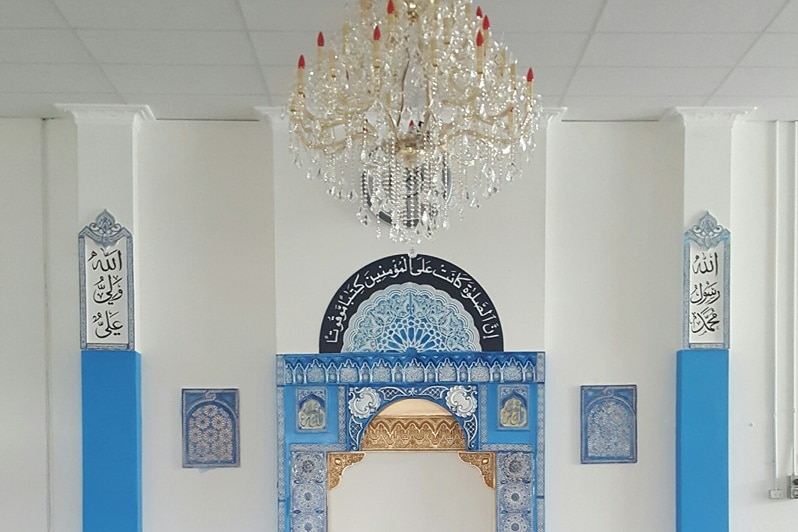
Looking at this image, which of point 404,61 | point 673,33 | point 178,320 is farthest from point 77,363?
point 673,33

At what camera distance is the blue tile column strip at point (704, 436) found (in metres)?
4.39

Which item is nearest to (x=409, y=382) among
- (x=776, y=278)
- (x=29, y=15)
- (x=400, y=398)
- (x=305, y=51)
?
(x=400, y=398)

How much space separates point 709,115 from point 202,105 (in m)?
2.27

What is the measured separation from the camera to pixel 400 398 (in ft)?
14.5

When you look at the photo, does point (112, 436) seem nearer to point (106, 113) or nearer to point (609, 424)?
point (106, 113)

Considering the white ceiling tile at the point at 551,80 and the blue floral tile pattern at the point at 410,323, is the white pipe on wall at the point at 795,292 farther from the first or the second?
the blue floral tile pattern at the point at 410,323

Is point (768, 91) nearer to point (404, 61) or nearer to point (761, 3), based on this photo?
point (761, 3)

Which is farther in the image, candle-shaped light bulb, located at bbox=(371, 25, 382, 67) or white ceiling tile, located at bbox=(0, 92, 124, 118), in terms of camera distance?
white ceiling tile, located at bbox=(0, 92, 124, 118)

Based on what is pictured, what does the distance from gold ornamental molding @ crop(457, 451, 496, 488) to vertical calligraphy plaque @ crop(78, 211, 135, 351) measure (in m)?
1.60

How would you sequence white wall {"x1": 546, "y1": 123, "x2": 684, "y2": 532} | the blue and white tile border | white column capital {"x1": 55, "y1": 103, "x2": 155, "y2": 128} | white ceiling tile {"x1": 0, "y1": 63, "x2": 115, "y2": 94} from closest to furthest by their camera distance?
white ceiling tile {"x1": 0, "y1": 63, "x2": 115, "y2": 94} < white column capital {"x1": 55, "y1": 103, "x2": 155, "y2": 128} < the blue and white tile border < white wall {"x1": 546, "y1": 123, "x2": 684, "y2": 532}

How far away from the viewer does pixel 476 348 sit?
175 inches

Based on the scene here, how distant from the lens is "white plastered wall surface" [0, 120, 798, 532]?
445 cm

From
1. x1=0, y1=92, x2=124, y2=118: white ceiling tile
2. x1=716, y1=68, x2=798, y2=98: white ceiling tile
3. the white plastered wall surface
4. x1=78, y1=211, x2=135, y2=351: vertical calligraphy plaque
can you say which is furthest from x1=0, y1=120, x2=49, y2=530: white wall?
x1=716, y1=68, x2=798, y2=98: white ceiling tile

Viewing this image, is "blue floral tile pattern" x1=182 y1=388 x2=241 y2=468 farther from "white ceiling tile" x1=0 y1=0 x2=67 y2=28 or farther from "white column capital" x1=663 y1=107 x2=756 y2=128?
"white column capital" x1=663 y1=107 x2=756 y2=128
